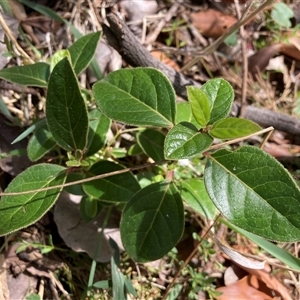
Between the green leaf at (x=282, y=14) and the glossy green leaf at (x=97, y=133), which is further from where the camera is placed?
the green leaf at (x=282, y=14)

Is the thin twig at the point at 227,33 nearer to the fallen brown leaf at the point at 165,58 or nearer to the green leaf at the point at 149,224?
the fallen brown leaf at the point at 165,58

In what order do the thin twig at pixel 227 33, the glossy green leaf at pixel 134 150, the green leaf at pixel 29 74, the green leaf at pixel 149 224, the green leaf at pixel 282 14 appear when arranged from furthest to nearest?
the green leaf at pixel 282 14, the glossy green leaf at pixel 134 150, the thin twig at pixel 227 33, the green leaf at pixel 29 74, the green leaf at pixel 149 224

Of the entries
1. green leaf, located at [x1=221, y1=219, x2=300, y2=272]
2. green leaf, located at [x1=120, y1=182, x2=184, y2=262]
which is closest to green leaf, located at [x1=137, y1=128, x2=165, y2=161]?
green leaf, located at [x1=120, y1=182, x2=184, y2=262]

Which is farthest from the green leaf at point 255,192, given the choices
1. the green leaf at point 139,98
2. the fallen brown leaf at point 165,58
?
the fallen brown leaf at point 165,58

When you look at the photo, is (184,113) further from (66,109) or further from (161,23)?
(161,23)

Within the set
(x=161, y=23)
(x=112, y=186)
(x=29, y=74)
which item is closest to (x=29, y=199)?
(x=112, y=186)

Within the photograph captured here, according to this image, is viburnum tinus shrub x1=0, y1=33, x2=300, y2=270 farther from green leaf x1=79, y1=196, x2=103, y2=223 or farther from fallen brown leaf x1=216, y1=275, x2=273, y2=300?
fallen brown leaf x1=216, y1=275, x2=273, y2=300

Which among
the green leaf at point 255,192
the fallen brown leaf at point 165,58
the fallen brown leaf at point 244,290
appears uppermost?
the green leaf at point 255,192

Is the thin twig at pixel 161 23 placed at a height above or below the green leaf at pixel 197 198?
above
